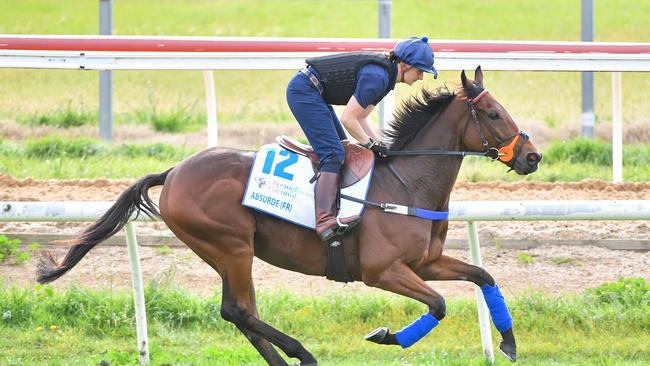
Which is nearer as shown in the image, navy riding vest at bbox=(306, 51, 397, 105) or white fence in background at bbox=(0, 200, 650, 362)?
navy riding vest at bbox=(306, 51, 397, 105)

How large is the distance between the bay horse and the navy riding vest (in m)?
0.33

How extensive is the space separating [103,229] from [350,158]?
4.68ft

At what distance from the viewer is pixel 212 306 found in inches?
293

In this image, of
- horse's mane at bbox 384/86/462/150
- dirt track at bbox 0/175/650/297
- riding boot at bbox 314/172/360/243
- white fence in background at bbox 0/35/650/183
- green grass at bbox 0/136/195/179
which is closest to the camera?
riding boot at bbox 314/172/360/243

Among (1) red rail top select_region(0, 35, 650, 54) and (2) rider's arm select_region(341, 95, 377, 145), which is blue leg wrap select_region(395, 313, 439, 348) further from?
(1) red rail top select_region(0, 35, 650, 54)

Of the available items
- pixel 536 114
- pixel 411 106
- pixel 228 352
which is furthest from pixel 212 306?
pixel 536 114

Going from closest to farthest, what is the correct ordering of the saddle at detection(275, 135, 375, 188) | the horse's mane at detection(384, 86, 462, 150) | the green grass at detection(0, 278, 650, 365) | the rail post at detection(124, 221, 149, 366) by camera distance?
1. the saddle at detection(275, 135, 375, 188)
2. the horse's mane at detection(384, 86, 462, 150)
3. the rail post at detection(124, 221, 149, 366)
4. the green grass at detection(0, 278, 650, 365)

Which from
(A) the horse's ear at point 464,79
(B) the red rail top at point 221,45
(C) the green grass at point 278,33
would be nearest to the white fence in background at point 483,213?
(A) the horse's ear at point 464,79

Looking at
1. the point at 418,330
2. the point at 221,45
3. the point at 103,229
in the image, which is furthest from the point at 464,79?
the point at 221,45

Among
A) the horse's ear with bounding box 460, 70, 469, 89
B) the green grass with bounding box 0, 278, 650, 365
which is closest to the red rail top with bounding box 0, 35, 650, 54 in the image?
the green grass with bounding box 0, 278, 650, 365

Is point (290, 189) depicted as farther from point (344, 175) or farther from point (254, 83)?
point (254, 83)

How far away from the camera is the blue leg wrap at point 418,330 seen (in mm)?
6102

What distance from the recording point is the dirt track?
25.8ft

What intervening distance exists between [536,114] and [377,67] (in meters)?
9.41
